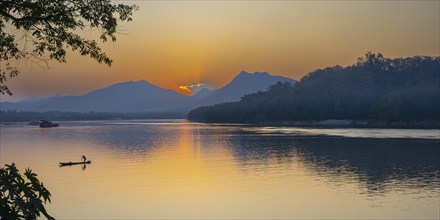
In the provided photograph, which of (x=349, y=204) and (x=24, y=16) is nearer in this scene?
(x=24, y=16)

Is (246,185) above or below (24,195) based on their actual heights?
below

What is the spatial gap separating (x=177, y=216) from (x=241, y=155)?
4764cm

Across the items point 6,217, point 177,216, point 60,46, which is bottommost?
point 177,216

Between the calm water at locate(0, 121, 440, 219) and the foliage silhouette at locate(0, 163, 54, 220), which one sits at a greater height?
the foliage silhouette at locate(0, 163, 54, 220)

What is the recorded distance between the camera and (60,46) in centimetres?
1689

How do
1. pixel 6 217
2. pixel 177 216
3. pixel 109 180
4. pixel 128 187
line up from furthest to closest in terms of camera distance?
pixel 109 180
pixel 128 187
pixel 177 216
pixel 6 217

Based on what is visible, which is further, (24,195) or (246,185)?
(246,185)

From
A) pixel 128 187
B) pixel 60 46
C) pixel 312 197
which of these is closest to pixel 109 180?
pixel 128 187

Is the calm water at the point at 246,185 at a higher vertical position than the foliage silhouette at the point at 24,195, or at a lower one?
lower

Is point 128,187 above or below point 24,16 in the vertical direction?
below

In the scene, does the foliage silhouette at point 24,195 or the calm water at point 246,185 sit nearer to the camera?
the foliage silhouette at point 24,195

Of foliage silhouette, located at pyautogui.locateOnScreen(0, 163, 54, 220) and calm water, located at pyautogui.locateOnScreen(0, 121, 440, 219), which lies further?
calm water, located at pyautogui.locateOnScreen(0, 121, 440, 219)

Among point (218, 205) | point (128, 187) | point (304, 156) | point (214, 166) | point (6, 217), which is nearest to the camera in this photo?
point (6, 217)

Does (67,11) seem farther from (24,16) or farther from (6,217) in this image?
(6,217)
